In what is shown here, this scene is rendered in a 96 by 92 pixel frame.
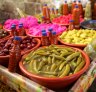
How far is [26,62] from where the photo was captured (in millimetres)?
1291

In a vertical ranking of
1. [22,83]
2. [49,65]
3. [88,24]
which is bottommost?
[22,83]

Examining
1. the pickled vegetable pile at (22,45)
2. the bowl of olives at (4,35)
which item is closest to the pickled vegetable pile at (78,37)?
the pickled vegetable pile at (22,45)

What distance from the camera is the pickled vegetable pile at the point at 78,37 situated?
1.61 m

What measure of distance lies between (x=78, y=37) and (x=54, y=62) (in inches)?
22.5

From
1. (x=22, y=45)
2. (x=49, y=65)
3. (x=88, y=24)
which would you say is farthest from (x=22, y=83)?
(x=88, y=24)

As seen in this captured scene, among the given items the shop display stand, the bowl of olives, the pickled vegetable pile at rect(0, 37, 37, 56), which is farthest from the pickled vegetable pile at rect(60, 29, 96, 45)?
the bowl of olives

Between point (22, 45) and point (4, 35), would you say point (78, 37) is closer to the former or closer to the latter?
point (22, 45)

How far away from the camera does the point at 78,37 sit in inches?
67.1

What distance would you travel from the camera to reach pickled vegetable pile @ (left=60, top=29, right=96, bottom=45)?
161 centimetres

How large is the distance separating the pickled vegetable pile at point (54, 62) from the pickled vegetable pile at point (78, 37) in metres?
0.27

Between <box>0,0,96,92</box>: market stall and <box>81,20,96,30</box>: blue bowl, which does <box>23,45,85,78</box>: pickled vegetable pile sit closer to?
<box>0,0,96,92</box>: market stall

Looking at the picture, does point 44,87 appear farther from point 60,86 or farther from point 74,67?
point 74,67

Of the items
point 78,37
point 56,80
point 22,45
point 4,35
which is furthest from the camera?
point 4,35

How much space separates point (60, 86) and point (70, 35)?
72 cm
